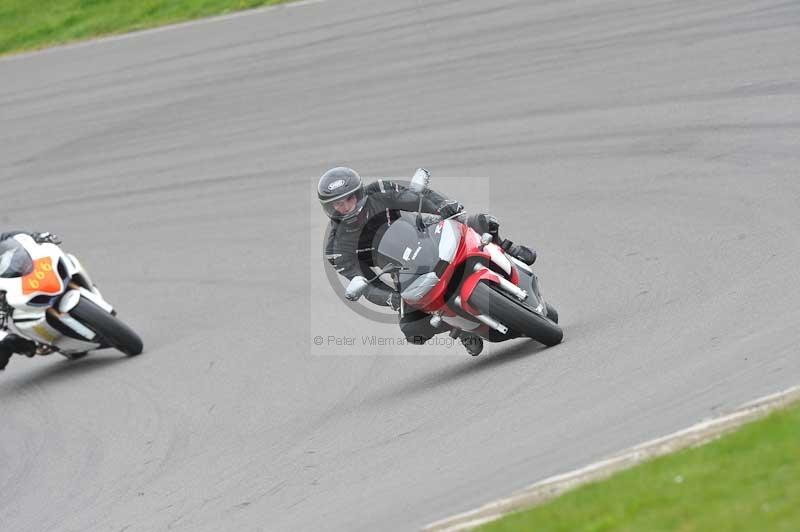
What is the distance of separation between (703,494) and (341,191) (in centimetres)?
471

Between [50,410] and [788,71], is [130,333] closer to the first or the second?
[50,410]

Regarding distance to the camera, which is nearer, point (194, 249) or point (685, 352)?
point (685, 352)

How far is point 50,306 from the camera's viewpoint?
40.7ft

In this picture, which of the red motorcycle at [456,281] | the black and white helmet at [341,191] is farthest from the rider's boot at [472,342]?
the black and white helmet at [341,191]

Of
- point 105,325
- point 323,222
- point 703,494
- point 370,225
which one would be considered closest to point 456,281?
point 370,225

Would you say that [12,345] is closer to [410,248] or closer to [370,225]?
[370,225]

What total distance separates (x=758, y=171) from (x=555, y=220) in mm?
2126

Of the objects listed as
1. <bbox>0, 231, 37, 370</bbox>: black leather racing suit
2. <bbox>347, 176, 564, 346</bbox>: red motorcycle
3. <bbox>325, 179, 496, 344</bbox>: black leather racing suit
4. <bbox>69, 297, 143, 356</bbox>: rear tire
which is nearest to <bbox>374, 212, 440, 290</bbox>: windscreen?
<bbox>347, 176, 564, 346</bbox>: red motorcycle

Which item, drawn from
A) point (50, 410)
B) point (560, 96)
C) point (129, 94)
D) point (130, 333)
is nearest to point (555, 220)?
point (560, 96)

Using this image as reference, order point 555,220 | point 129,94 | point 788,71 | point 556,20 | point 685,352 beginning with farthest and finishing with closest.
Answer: point 129,94, point 556,20, point 788,71, point 555,220, point 685,352

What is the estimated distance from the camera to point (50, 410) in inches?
464

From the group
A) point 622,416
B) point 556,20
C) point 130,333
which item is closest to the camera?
point 622,416

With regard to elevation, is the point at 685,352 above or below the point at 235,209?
above

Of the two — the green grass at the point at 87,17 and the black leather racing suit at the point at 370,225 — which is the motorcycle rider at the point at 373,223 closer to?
the black leather racing suit at the point at 370,225
